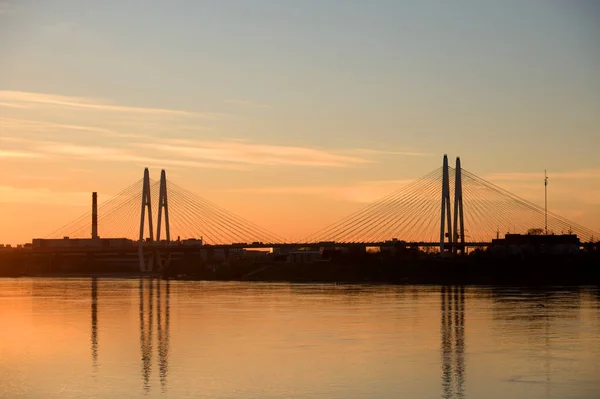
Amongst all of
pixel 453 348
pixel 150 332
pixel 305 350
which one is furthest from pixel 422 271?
pixel 305 350

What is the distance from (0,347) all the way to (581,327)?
21432 mm

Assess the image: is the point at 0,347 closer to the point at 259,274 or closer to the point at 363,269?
the point at 363,269

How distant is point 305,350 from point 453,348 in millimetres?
4823

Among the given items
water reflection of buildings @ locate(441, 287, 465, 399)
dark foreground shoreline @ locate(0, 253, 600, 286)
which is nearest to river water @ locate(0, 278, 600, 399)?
water reflection of buildings @ locate(441, 287, 465, 399)

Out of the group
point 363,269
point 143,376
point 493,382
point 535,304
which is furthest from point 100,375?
point 363,269

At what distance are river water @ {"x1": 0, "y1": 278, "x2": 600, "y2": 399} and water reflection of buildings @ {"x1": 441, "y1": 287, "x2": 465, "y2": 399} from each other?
0.16 feet

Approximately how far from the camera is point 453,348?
33.0 meters

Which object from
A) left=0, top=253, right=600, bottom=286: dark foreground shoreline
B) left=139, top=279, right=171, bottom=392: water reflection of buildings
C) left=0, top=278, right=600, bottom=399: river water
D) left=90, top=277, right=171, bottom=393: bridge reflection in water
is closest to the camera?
left=0, top=278, right=600, bottom=399: river water

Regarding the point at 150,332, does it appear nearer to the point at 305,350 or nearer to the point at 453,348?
the point at 305,350

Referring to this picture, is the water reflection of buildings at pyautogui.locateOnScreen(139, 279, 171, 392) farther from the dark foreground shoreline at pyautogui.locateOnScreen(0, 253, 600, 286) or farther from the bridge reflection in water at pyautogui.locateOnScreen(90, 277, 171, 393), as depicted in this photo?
the dark foreground shoreline at pyautogui.locateOnScreen(0, 253, 600, 286)

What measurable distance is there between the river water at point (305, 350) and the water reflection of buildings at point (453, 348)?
5 centimetres

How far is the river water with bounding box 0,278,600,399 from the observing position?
2542cm

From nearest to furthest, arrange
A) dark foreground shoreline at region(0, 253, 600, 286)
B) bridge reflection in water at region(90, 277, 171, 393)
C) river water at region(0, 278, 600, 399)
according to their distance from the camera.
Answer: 1. river water at region(0, 278, 600, 399)
2. bridge reflection in water at region(90, 277, 171, 393)
3. dark foreground shoreline at region(0, 253, 600, 286)

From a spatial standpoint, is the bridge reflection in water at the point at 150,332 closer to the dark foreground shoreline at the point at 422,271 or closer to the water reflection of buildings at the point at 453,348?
the water reflection of buildings at the point at 453,348
